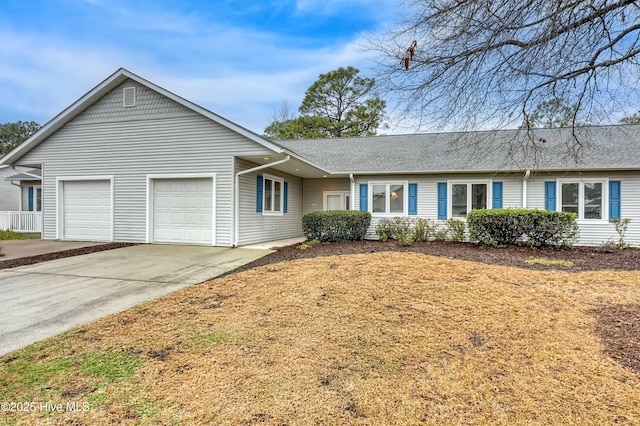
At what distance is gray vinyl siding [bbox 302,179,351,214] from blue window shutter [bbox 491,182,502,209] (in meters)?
5.69

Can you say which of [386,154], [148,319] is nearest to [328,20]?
[148,319]

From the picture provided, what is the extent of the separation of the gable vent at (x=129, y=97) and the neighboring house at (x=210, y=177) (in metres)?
0.04

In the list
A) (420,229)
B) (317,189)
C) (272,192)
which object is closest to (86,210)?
(272,192)

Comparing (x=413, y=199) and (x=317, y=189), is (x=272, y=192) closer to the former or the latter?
(x=317, y=189)

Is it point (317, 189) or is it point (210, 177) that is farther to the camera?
point (317, 189)

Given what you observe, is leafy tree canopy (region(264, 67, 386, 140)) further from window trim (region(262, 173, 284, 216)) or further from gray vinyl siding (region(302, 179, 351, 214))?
window trim (region(262, 173, 284, 216))

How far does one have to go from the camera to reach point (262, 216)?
38.1 ft

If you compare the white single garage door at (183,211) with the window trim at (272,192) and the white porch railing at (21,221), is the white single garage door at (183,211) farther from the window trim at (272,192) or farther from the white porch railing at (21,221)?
the white porch railing at (21,221)

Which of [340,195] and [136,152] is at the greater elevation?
[136,152]

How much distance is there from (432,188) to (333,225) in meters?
4.32

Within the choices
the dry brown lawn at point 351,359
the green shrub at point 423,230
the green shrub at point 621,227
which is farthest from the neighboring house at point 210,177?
the dry brown lawn at point 351,359

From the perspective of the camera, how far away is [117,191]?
10.8 metres

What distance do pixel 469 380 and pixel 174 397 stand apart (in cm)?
227

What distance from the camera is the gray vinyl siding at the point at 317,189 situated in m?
14.9
